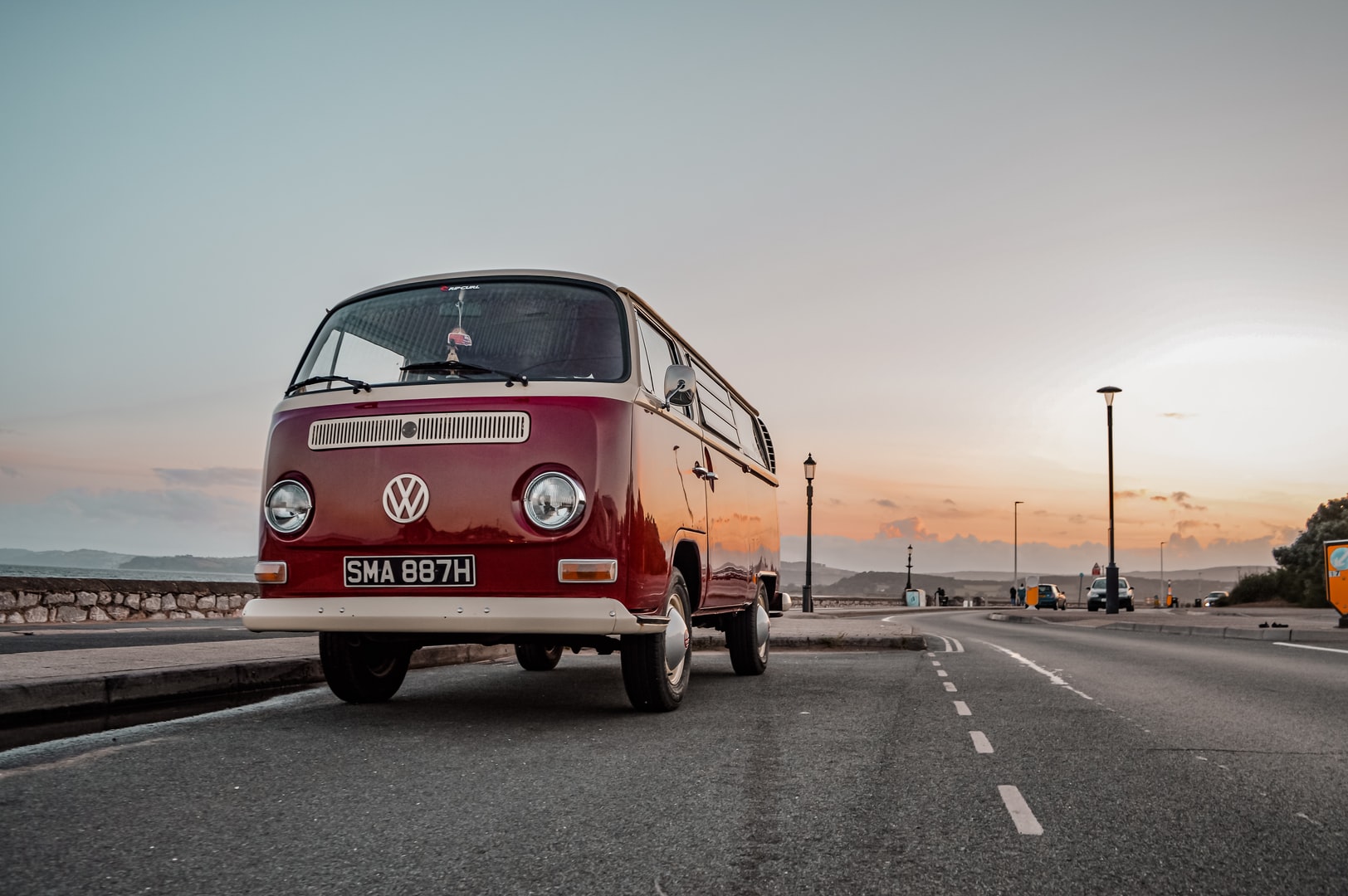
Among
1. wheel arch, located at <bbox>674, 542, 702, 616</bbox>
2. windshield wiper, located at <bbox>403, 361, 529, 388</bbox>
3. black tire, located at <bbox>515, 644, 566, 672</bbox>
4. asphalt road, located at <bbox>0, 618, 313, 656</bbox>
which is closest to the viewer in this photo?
windshield wiper, located at <bbox>403, 361, 529, 388</bbox>

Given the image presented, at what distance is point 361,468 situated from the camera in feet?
19.6

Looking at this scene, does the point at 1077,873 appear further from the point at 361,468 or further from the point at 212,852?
the point at 361,468

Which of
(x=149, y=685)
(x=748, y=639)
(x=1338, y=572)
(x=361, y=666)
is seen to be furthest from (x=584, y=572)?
(x=1338, y=572)

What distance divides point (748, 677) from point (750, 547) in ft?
3.85

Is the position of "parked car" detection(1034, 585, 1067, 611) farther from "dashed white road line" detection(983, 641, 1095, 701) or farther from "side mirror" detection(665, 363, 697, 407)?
"side mirror" detection(665, 363, 697, 407)

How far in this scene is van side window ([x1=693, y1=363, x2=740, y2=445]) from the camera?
8445mm

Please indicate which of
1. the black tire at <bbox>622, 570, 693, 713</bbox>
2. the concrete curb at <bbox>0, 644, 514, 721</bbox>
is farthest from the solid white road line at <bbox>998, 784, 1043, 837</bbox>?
the concrete curb at <bbox>0, 644, 514, 721</bbox>

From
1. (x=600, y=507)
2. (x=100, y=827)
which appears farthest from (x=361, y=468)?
(x=100, y=827)

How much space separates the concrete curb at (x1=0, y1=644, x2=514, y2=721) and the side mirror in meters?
3.66

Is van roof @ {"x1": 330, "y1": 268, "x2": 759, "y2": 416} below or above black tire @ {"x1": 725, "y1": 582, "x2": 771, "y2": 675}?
above

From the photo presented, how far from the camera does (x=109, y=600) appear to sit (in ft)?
56.7

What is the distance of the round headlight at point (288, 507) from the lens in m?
6.07

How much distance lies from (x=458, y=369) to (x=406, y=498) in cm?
80

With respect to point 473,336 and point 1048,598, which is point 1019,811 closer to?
point 473,336
